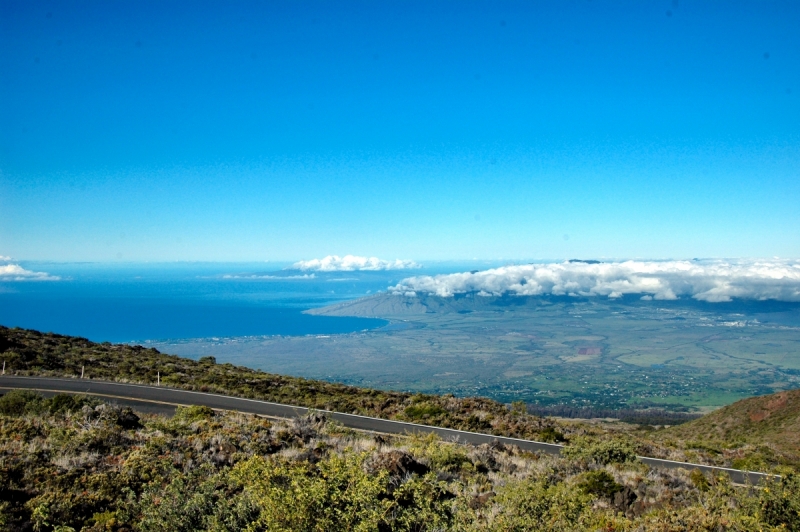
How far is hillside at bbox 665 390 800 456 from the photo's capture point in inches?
1125

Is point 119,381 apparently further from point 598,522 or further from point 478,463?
point 598,522

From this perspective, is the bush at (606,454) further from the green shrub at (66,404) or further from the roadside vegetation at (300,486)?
the green shrub at (66,404)

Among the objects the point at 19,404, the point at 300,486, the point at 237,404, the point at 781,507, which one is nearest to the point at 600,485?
the point at 781,507

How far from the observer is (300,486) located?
5.69 m

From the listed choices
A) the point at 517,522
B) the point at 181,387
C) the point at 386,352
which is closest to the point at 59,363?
the point at 181,387

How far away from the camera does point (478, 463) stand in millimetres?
10641

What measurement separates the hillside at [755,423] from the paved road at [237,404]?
1780cm

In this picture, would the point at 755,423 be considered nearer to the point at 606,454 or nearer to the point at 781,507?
the point at 606,454

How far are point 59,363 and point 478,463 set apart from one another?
25.3 metres

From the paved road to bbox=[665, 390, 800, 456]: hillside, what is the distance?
17805 millimetres

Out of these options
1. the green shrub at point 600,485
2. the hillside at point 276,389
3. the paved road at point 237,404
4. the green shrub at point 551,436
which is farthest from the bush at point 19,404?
A: the green shrub at point 551,436

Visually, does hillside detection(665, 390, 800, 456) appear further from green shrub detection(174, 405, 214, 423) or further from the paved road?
green shrub detection(174, 405, 214, 423)

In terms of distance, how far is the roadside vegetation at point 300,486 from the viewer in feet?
19.3

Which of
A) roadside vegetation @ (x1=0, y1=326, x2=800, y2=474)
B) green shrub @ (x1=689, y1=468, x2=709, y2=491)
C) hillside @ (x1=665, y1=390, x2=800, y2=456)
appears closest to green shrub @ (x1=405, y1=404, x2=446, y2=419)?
roadside vegetation @ (x1=0, y1=326, x2=800, y2=474)
